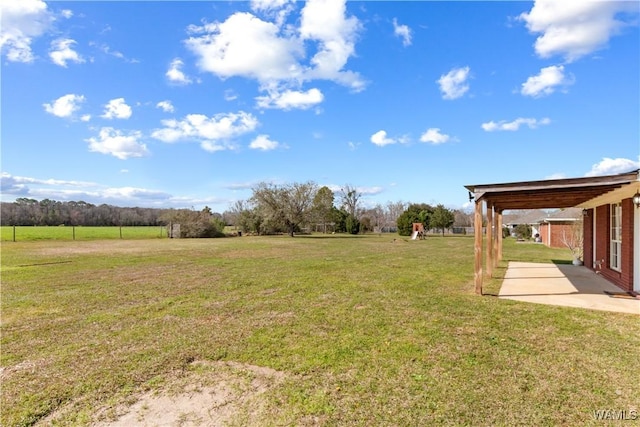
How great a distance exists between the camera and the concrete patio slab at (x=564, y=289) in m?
6.00

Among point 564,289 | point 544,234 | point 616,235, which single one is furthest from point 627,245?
point 544,234

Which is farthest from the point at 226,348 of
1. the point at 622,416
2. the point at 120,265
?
the point at 120,265

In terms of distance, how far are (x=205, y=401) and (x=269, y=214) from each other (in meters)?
32.4

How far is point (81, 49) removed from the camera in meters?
9.09

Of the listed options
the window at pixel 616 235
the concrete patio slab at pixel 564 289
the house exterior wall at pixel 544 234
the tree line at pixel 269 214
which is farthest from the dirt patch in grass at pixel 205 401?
the tree line at pixel 269 214

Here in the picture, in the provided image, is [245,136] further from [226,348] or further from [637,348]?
[637,348]

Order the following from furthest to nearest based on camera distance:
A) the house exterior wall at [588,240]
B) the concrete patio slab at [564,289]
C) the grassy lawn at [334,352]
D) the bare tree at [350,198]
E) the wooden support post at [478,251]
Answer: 1. the bare tree at [350,198]
2. the house exterior wall at [588,240]
3. the wooden support post at [478,251]
4. the concrete patio slab at [564,289]
5. the grassy lawn at [334,352]

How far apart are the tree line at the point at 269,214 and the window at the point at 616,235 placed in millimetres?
27856

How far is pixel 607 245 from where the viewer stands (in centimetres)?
918

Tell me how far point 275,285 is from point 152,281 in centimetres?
326

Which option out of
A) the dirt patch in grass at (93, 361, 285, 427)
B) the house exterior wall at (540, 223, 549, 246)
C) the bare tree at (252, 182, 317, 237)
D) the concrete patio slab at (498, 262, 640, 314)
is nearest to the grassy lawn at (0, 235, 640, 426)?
the dirt patch in grass at (93, 361, 285, 427)

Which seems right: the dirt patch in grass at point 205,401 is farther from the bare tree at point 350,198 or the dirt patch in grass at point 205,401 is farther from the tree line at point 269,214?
the bare tree at point 350,198

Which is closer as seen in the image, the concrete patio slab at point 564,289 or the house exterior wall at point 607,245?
the concrete patio slab at point 564,289

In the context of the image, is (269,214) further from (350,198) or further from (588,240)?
(588,240)
